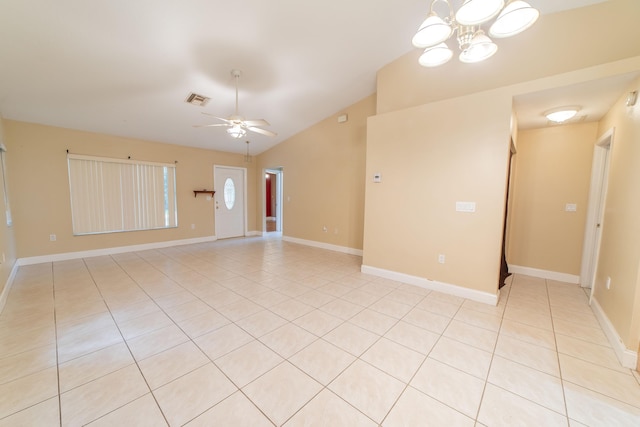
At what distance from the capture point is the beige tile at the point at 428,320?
237 centimetres

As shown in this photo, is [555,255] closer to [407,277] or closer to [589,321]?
[589,321]

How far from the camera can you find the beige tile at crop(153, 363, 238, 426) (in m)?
1.39

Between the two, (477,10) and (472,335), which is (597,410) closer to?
(472,335)

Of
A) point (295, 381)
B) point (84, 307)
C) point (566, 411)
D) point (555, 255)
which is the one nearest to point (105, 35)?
point (84, 307)

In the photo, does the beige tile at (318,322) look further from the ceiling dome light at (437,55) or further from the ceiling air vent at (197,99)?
the ceiling air vent at (197,99)

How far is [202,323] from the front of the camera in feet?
7.77

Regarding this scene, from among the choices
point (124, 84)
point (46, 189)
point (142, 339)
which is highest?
point (124, 84)

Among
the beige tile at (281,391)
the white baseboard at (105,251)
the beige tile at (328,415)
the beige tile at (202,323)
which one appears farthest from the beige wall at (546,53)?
the white baseboard at (105,251)

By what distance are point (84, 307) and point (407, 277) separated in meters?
4.06

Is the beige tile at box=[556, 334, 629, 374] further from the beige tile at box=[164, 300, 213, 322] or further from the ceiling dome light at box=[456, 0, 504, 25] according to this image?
the beige tile at box=[164, 300, 213, 322]

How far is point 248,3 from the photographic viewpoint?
2.37 meters

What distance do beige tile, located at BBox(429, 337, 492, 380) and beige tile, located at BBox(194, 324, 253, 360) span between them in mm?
1634

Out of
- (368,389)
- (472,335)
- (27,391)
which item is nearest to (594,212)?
(472,335)

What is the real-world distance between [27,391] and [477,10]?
12.5ft
